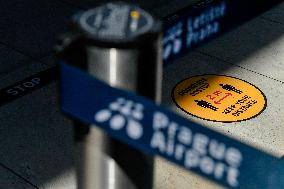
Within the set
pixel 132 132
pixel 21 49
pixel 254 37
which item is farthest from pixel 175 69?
pixel 132 132

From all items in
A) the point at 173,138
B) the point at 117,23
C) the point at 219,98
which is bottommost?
the point at 219,98

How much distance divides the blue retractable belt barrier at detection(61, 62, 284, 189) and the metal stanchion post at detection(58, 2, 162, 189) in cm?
8

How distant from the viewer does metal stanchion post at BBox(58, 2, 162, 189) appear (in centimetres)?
163

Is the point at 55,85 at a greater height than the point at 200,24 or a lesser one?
lesser

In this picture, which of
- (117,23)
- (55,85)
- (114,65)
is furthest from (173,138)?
(55,85)

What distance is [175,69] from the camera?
5066 millimetres

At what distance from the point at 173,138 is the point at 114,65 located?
0.27 meters

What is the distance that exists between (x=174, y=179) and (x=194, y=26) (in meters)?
1.88

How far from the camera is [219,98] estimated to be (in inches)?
182

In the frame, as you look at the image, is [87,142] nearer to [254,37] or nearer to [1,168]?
[1,168]

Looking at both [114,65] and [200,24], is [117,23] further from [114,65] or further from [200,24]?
[200,24]

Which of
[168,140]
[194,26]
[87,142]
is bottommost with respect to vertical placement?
[87,142]

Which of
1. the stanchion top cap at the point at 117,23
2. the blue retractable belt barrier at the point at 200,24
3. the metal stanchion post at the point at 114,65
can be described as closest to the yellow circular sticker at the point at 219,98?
the blue retractable belt barrier at the point at 200,24

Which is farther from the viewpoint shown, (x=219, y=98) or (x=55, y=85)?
(x=55, y=85)
